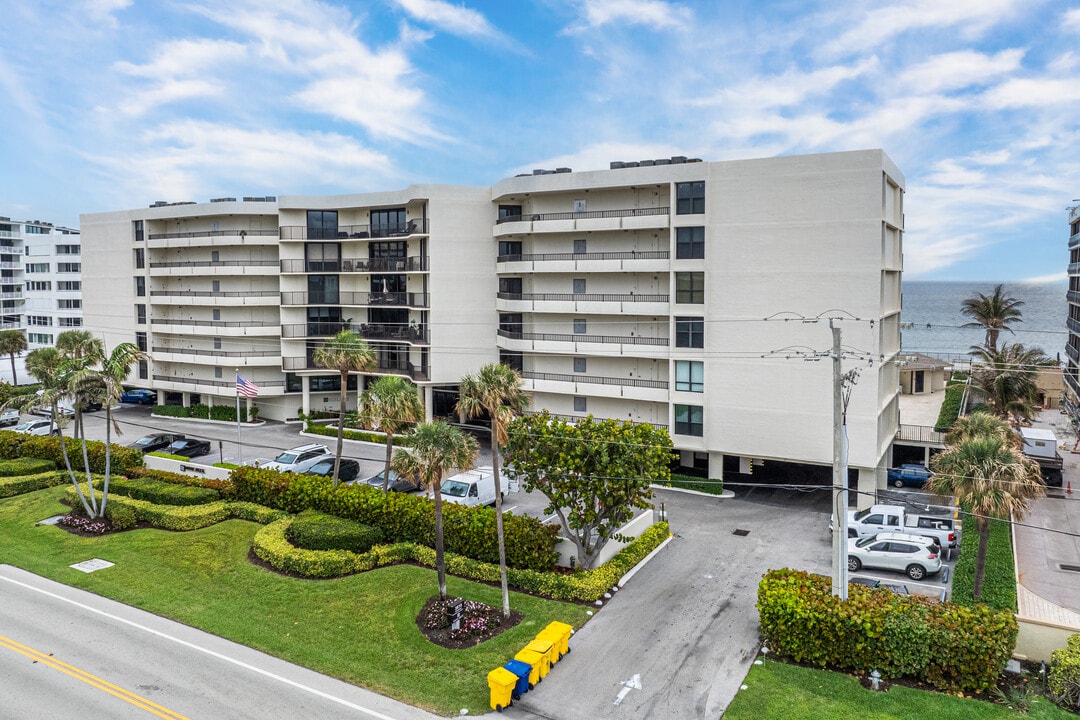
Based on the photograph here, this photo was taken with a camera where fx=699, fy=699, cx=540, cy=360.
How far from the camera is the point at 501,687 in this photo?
62.0 ft

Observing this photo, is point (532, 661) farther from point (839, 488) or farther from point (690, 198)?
point (690, 198)

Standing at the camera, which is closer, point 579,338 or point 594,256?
point 594,256

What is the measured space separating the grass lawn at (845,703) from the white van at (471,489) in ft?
60.6

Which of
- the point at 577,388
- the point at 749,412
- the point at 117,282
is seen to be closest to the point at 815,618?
the point at 749,412

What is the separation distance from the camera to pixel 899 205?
4069 centimetres

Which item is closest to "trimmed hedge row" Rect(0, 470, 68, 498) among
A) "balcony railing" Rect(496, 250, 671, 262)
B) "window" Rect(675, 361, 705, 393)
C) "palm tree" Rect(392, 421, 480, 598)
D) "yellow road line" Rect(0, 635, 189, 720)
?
"yellow road line" Rect(0, 635, 189, 720)

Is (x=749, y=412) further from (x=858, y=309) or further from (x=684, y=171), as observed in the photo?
(x=684, y=171)

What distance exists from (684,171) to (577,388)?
14444 millimetres

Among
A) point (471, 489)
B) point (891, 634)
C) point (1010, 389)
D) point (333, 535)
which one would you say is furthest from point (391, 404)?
point (1010, 389)

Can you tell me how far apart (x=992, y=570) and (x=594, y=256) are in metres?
26.2

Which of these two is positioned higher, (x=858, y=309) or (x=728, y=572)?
(x=858, y=309)

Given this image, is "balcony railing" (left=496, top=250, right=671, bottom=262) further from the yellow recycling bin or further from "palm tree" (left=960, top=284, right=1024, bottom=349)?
"palm tree" (left=960, top=284, right=1024, bottom=349)

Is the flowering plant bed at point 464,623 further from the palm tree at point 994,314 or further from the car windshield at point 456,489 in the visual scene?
the palm tree at point 994,314

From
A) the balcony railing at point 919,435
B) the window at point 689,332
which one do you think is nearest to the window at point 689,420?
the window at point 689,332
